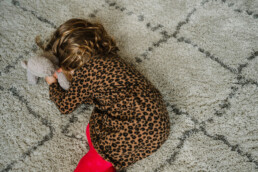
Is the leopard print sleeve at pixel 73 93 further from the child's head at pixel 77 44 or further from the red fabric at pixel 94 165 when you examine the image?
the red fabric at pixel 94 165

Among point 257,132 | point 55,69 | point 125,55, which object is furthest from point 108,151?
point 257,132

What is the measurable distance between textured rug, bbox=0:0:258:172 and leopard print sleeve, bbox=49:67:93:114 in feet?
0.35

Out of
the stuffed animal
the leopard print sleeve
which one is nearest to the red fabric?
the leopard print sleeve

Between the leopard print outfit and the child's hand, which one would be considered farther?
the child's hand

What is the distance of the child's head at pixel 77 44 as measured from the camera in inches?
30.0

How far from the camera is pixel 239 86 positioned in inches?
38.1

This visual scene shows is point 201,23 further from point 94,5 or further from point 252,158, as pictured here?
point 252,158

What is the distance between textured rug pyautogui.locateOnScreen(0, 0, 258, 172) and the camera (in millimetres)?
845

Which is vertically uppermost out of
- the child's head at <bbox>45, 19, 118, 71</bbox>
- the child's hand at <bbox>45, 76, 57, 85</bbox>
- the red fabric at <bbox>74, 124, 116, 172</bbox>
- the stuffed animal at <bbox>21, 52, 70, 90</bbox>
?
the child's head at <bbox>45, 19, 118, 71</bbox>

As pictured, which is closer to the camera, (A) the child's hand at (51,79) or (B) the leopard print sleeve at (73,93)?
(B) the leopard print sleeve at (73,93)

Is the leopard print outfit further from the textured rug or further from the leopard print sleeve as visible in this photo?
the textured rug

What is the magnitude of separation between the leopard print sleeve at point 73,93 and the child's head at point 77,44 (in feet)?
0.19

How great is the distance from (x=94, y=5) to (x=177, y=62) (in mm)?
558

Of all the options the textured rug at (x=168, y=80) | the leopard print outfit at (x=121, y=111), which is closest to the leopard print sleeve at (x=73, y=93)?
the leopard print outfit at (x=121, y=111)
